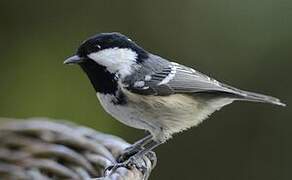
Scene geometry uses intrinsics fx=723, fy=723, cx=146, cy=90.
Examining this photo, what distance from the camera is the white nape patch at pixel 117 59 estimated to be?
1.56 meters

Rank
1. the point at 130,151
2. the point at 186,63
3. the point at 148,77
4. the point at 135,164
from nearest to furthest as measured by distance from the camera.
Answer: the point at 135,164
the point at 130,151
the point at 148,77
the point at 186,63

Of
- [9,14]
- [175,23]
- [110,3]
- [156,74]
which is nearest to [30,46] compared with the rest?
[9,14]

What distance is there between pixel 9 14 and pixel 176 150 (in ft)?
2.65

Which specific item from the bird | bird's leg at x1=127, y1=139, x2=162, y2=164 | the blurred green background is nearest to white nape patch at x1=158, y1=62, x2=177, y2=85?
the bird

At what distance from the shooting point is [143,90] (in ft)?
5.17

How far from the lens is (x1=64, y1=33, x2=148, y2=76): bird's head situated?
1545mm

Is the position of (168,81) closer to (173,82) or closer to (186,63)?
(173,82)

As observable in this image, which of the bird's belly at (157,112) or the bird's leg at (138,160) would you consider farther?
the bird's belly at (157,112)

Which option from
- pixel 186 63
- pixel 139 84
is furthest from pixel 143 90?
pixel 186 63

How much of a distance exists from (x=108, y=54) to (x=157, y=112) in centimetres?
16

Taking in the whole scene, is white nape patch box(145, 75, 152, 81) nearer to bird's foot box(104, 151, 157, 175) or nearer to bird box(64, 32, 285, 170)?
bird box(64, 32, 285, 170)

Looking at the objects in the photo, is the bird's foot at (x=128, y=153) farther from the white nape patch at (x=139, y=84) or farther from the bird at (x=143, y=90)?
the white nape patch at (x=139, y=84)

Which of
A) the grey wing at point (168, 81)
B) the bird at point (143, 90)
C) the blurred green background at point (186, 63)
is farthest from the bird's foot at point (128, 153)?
the blurred green background at point (186, 63)

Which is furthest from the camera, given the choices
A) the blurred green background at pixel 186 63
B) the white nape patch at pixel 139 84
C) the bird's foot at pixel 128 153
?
the blurred green background at pixel 186 63
